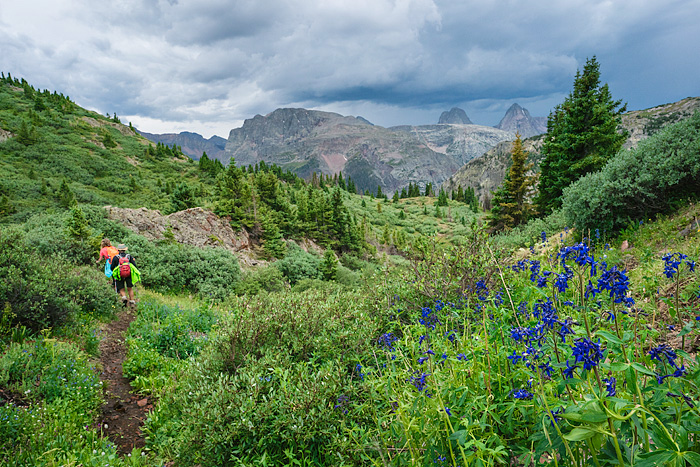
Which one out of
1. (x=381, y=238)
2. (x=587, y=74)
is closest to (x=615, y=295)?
(x=587, y=74)

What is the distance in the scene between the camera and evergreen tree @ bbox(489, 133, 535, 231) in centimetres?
2780

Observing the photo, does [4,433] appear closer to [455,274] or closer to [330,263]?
[455,274]

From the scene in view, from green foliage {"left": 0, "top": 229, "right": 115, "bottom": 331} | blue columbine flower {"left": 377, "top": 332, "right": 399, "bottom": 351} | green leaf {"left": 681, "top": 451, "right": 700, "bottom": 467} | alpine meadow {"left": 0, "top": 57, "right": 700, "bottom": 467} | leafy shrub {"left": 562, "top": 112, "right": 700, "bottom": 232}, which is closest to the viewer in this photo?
green leaf {"left": 681, "top": 451, "right": 700, "bottom": 467}

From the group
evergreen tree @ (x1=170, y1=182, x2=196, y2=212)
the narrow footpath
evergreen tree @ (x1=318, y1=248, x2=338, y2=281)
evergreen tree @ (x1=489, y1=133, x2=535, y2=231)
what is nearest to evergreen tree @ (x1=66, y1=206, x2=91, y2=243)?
the narrow footpath

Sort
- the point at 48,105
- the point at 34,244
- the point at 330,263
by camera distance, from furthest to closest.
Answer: the point at 48,105
the point at 330,263
the point at 34,244

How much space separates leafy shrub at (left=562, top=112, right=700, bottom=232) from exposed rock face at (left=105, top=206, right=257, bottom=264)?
720 inches

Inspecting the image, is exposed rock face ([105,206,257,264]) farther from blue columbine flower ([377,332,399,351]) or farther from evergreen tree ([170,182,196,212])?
blue columbine flower ([377,332,399,351])

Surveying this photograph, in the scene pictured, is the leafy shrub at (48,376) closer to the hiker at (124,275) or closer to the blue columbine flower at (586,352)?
the hiker at (124,275)

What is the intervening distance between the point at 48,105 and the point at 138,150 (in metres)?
21.3

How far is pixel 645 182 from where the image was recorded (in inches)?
314

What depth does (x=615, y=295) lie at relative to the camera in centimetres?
206

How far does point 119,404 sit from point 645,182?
39.4ft

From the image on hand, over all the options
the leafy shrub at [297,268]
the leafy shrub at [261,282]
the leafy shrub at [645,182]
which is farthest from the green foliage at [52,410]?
the leafy shrub at [297,268]

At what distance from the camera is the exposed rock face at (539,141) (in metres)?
145
